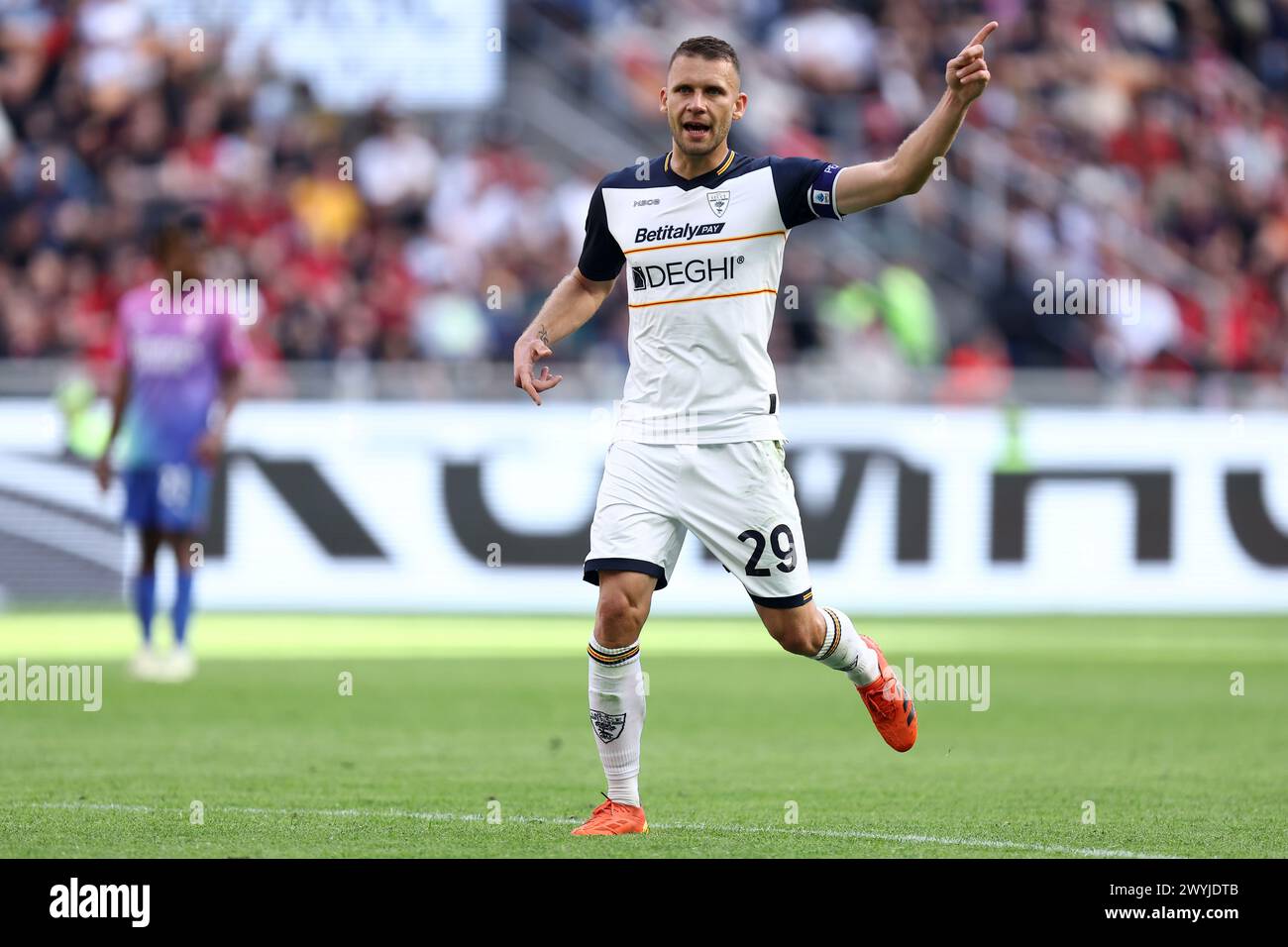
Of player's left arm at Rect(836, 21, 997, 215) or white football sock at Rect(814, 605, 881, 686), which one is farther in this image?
white football sock at Rect(814, 605, 881, 686)

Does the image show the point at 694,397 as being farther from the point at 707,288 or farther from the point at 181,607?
the point at 181,607

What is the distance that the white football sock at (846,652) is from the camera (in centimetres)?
734

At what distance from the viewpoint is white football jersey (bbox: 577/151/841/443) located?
7090mm

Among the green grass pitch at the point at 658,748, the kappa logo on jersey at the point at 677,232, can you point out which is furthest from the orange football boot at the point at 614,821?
the kappa logo on jersey at the point at 677,232

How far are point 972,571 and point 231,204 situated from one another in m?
8.79

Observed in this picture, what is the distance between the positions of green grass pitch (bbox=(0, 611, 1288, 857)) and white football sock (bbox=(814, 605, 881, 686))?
20.7 inches

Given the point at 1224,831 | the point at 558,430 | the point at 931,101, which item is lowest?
the point at 1224,831

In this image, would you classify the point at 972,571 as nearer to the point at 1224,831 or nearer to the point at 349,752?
the point at 349,752

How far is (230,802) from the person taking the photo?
7.72 metres

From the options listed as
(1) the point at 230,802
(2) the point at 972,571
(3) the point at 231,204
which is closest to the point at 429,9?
(3) the point at 231,204

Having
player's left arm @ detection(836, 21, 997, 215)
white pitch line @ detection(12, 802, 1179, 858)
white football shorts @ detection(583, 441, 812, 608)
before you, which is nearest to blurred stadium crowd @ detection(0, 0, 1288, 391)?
white pitch line @ detection(12, 802, 1179, 858)

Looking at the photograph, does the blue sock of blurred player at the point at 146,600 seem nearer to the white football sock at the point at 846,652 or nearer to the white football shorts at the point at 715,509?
the white football shorts at the point at 715,509

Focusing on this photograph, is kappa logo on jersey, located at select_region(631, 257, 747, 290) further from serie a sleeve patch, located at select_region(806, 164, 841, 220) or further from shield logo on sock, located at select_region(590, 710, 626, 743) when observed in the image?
shield logo on sock, located at select_region(590, 710, 626, 743)

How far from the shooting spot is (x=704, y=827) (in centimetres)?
721
